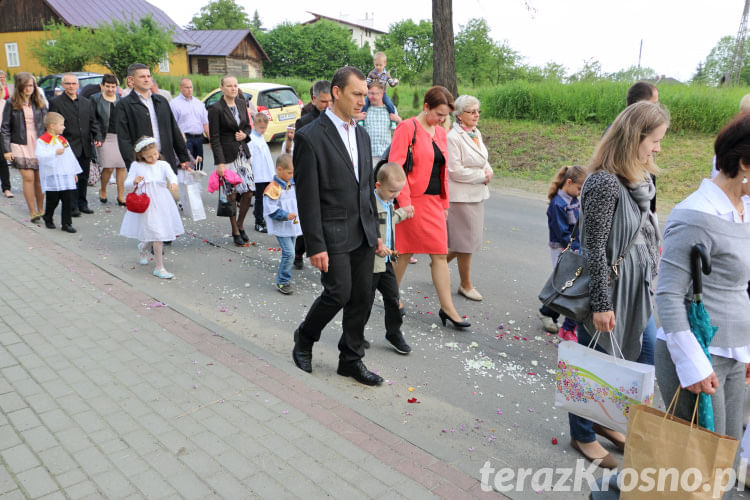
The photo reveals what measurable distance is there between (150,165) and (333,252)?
12.6 feet

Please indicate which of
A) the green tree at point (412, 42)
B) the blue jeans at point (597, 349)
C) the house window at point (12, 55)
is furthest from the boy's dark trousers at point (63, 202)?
the green tree at point (412, 42)

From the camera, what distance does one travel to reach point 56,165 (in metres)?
8.16

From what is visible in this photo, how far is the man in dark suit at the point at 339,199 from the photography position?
395 centimetres

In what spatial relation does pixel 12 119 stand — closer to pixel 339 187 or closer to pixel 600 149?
pixel 339 187

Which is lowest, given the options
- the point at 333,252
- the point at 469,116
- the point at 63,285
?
the point at 63,285

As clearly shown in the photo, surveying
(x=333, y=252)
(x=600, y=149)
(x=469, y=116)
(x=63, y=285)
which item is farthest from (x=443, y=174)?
(x=63, y=285)

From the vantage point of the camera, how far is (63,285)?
612 centimetres

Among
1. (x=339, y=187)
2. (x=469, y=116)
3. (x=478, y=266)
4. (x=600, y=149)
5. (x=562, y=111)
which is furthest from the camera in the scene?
(x=562, y=111)

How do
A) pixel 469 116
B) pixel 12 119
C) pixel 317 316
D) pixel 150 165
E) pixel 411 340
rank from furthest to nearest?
1. pixel 12 119
2. pixel 150 165
3. pixel 469 116
4. pixel 411 340
5. pixel 317 316

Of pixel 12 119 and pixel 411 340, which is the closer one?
pixel 411 340

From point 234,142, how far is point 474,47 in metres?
70.3

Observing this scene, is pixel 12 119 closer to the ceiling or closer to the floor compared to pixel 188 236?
closer to the ceiling

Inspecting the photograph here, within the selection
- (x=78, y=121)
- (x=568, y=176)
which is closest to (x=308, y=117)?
(x=568, y=176)

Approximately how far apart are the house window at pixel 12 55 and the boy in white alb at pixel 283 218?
2207 inches
